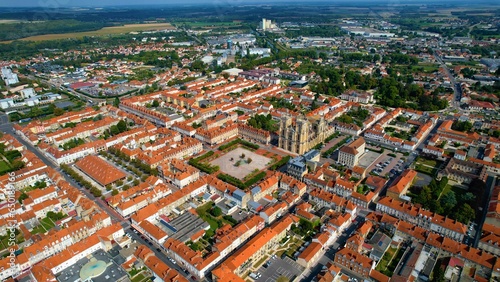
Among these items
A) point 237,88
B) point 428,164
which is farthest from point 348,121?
point 237,88

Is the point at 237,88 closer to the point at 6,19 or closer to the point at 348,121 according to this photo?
the point at 348,121

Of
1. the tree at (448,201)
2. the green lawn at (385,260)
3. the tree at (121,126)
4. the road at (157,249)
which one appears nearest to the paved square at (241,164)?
the road at (157,249)

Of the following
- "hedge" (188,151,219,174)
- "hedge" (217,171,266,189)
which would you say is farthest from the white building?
"hedge" (217,171,266,189)

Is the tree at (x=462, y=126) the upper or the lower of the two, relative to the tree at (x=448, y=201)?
lower

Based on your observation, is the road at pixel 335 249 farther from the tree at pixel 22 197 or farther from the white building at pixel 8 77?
the white building at pixel 8 77

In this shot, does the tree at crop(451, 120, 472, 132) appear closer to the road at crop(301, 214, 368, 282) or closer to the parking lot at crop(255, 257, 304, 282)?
the road at crop(301, 214, 368, 282)

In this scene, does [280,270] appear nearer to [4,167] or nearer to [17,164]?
[17,164]

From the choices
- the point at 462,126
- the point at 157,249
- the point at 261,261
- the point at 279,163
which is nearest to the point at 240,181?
the point at 279,163
